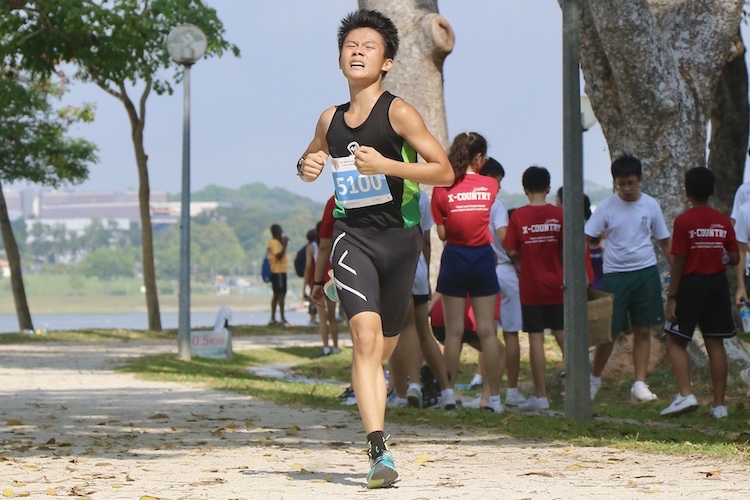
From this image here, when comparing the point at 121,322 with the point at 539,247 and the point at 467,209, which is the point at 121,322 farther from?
the point at 467,209

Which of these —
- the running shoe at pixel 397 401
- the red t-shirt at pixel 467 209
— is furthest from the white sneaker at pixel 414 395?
the red t-shirt at pixel 467 209

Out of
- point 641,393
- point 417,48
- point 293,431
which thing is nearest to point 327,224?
point 293,431

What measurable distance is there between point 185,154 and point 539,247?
8.77m

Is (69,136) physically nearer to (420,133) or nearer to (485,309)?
(485,309)

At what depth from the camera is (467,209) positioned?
10.5 m

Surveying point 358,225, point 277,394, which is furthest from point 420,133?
point 277,394

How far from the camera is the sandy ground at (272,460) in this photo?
6480mm

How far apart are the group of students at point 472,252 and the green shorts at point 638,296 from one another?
0.01 metres

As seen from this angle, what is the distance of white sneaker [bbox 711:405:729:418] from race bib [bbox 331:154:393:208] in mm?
4376

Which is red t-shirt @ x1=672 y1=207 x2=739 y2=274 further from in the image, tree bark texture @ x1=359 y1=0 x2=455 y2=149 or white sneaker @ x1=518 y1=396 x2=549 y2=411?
tree bark texture @ x1=359 y1=0 x2=455 y2=149

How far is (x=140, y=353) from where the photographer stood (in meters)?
20.7

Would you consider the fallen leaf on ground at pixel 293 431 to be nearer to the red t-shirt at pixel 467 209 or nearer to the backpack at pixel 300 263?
the red t-shirt at pixel 467 209

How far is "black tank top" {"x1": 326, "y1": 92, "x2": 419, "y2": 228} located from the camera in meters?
6.75

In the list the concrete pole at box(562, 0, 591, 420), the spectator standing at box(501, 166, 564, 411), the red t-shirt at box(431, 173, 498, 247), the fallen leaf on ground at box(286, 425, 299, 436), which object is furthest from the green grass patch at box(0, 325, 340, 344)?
the concrete pole at box(562, 0, 591, 420)
